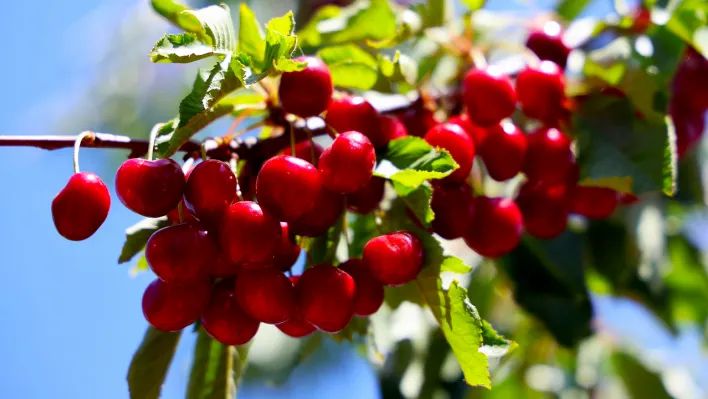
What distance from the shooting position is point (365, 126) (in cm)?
96

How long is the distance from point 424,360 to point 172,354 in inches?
25.3

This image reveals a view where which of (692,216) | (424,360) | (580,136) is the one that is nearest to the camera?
(580,136)

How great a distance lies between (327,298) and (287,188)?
13cm

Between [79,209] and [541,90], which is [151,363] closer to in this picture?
[79,209]

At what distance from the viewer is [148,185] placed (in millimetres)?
790

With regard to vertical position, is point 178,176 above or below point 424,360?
above

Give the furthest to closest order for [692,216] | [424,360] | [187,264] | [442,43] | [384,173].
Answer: [692,216], [424,360], [442,43], [384,173], [187,264]

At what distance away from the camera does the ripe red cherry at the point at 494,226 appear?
40.4 inches

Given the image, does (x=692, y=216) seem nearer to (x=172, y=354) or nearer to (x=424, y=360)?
(x=424, y=360)

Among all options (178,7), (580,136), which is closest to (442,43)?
(580,136)

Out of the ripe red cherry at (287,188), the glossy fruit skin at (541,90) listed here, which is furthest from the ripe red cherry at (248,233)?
the glossy fruit skin at (541,90)

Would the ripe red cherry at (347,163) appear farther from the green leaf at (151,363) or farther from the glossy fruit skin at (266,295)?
the green leaf at (151,363)

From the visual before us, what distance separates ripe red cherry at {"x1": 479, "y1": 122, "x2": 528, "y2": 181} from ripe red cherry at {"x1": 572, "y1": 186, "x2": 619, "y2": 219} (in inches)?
7.8

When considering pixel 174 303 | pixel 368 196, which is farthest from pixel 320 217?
pixel 174 303
